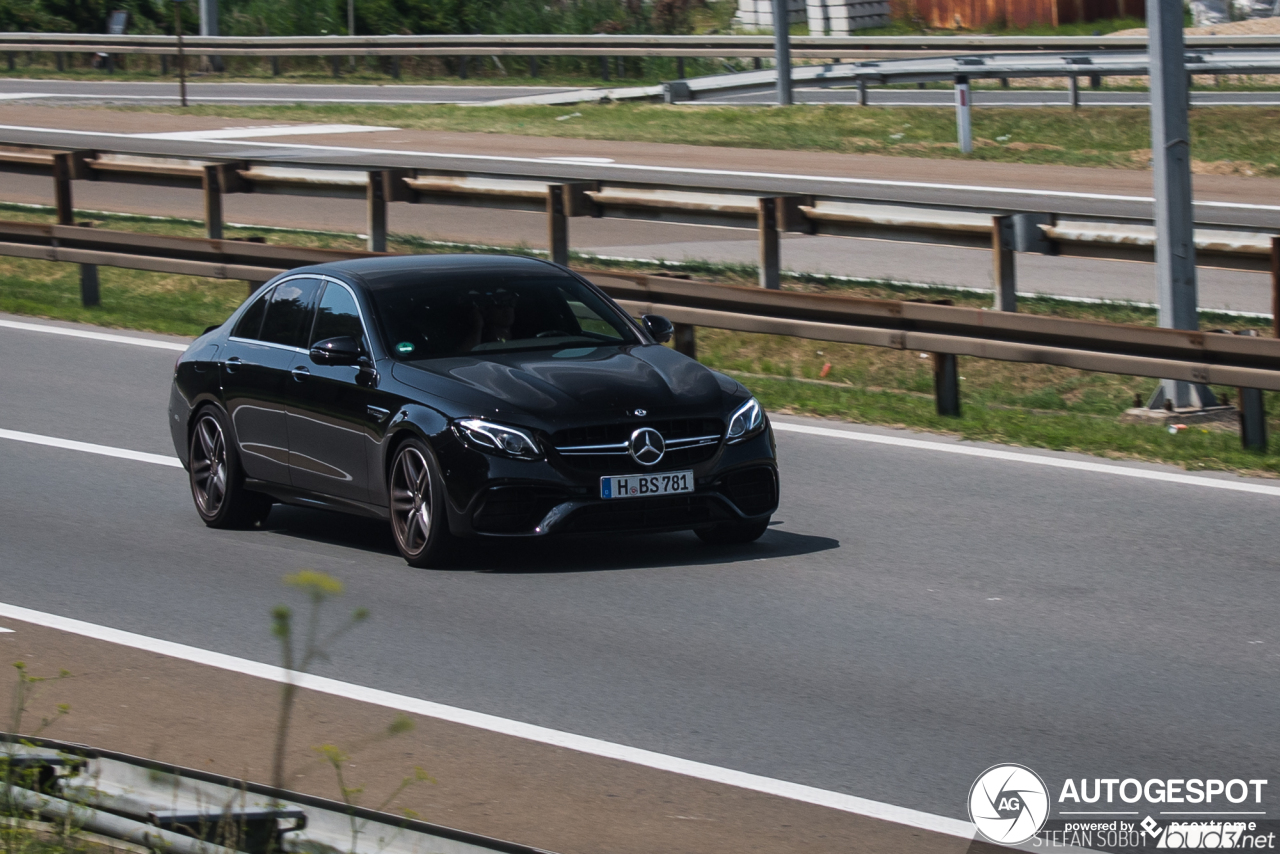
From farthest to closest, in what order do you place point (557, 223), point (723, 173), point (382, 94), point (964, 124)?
point (382, 94) < point (964, 124) < point (723, 173) < point (557, 223)

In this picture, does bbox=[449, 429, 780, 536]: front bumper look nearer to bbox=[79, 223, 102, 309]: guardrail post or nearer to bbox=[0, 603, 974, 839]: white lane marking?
bbox=[0, 603, 974, 839]: white lane marking

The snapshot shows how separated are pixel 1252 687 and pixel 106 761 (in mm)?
4173

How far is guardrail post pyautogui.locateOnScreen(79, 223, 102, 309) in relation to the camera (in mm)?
18656

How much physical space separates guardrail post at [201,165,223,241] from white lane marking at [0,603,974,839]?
10.4m

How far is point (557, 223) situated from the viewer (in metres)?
16.3

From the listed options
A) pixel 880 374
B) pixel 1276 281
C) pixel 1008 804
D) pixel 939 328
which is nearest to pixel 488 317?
pixel 939 328

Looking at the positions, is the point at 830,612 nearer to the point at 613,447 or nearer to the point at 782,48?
the point at 613,447

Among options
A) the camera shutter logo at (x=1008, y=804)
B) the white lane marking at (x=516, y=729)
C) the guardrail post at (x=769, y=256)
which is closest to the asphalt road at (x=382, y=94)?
the guardrail post at (x=769, y=256)

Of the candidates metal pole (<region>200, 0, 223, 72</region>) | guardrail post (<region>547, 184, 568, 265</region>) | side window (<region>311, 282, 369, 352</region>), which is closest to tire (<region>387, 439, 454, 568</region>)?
side window (<region>311, 282, 369, 352</region>)

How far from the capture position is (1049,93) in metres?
36.4

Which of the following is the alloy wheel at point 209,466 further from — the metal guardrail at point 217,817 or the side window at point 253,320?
the metal guardrail at point 217,817

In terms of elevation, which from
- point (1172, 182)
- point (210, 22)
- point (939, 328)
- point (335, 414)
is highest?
point (210, 22)

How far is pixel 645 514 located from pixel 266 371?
250 centimetres

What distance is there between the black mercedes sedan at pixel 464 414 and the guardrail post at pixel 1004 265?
4.15 metres
